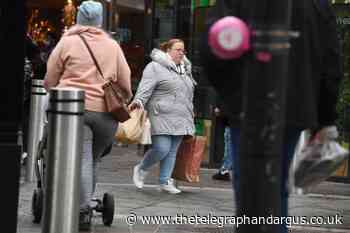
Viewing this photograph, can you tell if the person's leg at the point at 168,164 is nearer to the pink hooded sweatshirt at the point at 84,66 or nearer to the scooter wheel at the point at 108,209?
the scooter wheel at the point at 108,209

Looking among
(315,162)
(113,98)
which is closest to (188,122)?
(113,98)

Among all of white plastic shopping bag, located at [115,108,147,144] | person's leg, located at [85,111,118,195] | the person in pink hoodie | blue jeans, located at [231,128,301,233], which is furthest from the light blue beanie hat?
blue jeans, located at [231,128,301,233]

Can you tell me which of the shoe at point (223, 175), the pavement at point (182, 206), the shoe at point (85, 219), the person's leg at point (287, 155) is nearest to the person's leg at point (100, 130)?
the shoe at point (85, 219)

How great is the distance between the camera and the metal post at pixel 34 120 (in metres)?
9.57

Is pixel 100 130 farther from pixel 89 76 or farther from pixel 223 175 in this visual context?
pixel 223 175

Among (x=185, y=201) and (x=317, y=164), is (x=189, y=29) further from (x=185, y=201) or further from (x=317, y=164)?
(x=317, y=164)

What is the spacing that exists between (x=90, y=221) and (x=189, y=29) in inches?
237

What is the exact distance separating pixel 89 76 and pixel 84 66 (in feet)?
0.29

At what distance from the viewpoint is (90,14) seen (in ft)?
22.4

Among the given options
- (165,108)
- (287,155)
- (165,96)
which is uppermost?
(287,155)

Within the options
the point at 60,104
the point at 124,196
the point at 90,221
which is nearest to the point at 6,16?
the point at 60,104

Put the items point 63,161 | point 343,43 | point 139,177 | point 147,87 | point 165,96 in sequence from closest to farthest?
1. point 63,161
2. point 147,87
3. point 165,96
4. point 139,177
5. point 343,43

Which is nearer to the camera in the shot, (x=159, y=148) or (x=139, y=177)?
(x=159, y=148)

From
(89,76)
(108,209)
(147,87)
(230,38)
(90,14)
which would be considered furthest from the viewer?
(147,87)
